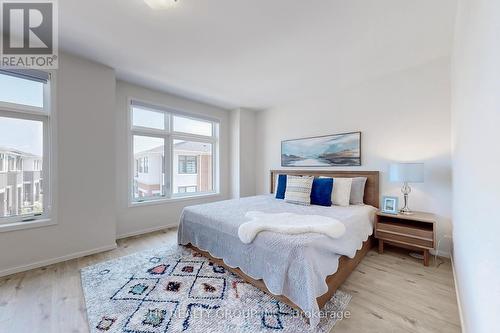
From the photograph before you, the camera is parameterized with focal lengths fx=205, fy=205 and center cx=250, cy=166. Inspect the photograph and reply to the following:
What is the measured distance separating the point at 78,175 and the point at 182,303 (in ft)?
6.99

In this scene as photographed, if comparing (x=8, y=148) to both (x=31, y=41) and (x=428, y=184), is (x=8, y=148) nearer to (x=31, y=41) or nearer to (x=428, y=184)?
(x=31, y=41)

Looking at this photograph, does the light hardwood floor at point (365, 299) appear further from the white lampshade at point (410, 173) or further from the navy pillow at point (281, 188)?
the navy pillow at point (281, 188)

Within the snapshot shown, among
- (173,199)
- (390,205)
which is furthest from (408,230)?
(173,199)

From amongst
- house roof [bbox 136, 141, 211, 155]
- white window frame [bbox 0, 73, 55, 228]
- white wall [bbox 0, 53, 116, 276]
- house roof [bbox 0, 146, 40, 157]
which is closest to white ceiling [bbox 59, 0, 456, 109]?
white wall [bbox 0, 53, 116, 276]

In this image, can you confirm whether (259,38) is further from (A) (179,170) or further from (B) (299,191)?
(A) (179,170)

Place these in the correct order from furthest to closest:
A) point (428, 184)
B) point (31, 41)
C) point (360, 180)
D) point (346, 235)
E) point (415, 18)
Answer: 1. point (360, 180)
2. point (428, 184)
3. point (31, 41)
4. point (346, 235)
5. point (415, 18)

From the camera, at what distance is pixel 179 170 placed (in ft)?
13.4

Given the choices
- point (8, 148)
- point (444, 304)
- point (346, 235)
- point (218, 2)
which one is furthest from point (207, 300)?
point (8, 148)

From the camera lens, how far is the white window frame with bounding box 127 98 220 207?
344 centimetres

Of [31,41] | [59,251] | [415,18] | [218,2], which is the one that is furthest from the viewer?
[59,251]

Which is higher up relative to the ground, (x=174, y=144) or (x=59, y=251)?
(x=174, y=144)

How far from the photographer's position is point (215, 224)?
7.50 ft

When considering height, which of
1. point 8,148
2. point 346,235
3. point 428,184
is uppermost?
point 8,148

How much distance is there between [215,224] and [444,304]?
2151 mm
